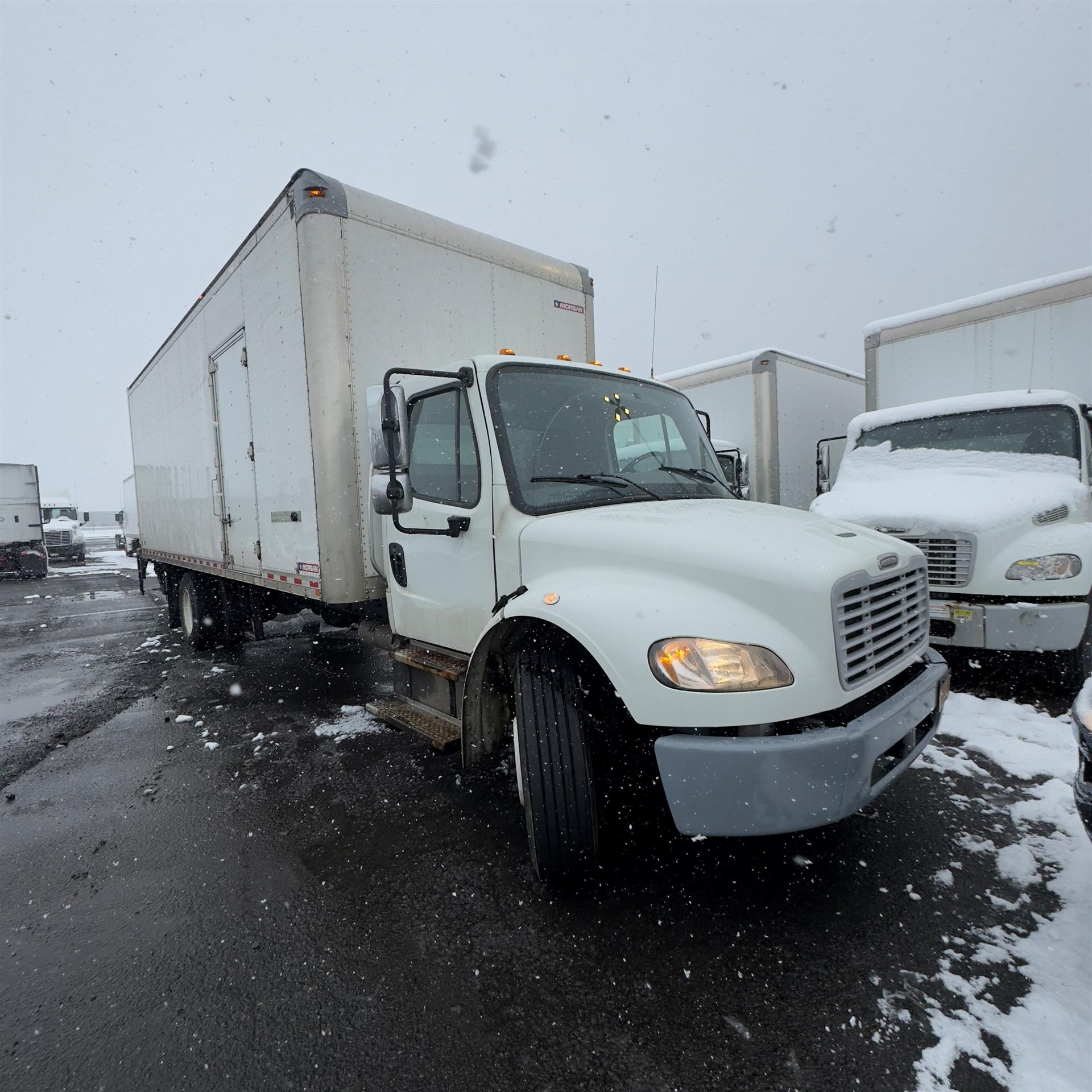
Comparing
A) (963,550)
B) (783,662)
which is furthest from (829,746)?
(963,550)

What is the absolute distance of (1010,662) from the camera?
5629 mm

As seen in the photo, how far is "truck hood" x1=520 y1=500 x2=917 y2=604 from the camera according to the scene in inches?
88.2

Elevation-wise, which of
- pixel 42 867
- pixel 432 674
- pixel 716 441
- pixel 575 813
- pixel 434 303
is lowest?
pixel 42 867

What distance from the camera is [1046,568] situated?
453 centimetres

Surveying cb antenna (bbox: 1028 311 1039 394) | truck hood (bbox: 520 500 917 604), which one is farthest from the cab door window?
cb antenna (bbox: 1028 311 1039 394)

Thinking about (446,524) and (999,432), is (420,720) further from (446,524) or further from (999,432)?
(999,432)

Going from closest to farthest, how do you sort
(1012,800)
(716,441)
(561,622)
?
(561,622) → (1012,800) → (716,441)

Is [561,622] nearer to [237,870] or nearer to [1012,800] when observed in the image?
[237,870]

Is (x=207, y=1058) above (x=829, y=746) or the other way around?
the other way around

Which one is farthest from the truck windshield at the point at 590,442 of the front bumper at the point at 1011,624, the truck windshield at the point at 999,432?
the truck windshield at the point at 999,432

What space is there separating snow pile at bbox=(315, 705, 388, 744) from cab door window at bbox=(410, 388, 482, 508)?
2081 mm

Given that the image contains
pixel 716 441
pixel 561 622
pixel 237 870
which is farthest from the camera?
pixel 716 441

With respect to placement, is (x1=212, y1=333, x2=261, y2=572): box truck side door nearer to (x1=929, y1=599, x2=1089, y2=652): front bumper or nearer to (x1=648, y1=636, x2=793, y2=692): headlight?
(x1=648, y1=636, x2=793, y2=692): headlight

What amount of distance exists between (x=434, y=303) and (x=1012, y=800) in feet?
14.9
